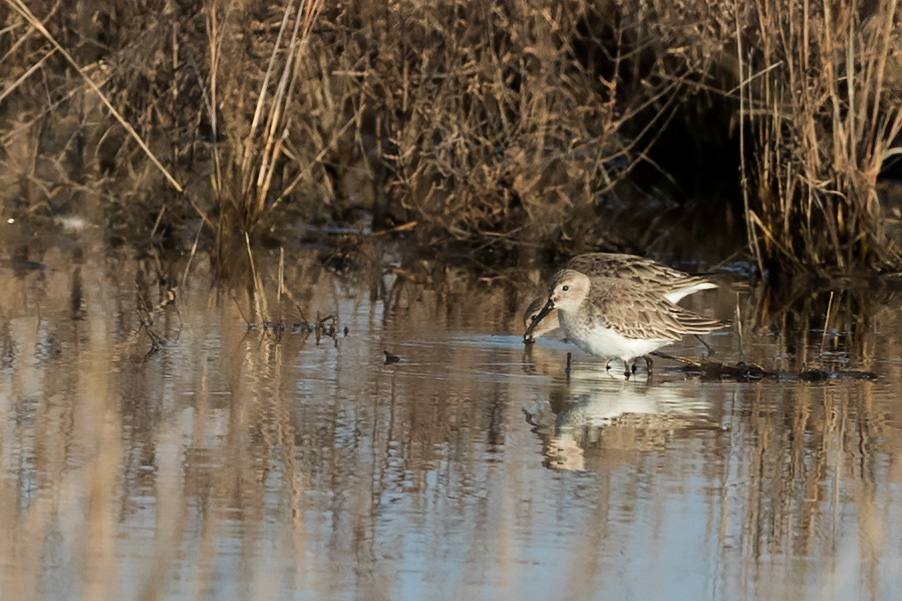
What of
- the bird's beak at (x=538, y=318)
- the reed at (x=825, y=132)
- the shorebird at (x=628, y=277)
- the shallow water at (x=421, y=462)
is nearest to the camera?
the shallow water at (x=421, y=462)

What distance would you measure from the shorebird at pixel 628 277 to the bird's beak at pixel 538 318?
0.02 metres


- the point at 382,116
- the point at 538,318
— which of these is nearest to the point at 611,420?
the point at 538,318

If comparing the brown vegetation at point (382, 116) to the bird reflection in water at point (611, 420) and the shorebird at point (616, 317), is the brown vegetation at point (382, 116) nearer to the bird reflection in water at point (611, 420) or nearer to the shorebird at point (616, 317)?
the shorebird at point (616, 317)

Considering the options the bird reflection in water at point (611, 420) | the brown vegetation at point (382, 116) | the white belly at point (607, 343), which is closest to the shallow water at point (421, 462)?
the bird reflection in water at point (611, 420)

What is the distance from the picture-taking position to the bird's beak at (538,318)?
358 inches

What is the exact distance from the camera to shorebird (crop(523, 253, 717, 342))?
9703 millimetres

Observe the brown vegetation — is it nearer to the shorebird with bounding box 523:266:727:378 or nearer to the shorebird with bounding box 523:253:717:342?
the shorebird with bounding box 523:253:717:342

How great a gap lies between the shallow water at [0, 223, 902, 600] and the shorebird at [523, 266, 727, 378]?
188mm

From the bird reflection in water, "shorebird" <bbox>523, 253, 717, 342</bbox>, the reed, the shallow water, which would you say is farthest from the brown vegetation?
the bird reflection in water

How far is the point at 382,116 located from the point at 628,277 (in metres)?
5.63

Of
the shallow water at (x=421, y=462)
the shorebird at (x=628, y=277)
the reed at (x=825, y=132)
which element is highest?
the reed at (x=825, y=132)

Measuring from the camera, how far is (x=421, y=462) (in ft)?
22.7

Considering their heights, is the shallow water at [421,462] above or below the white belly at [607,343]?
below

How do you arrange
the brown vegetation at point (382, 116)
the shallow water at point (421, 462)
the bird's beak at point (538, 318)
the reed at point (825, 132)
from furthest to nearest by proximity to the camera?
the brown vegetation at point (382, 116) → the reed at point (825, 132) → the bird's beak at point (538, 318) → the shallow water at point (421, 462)
